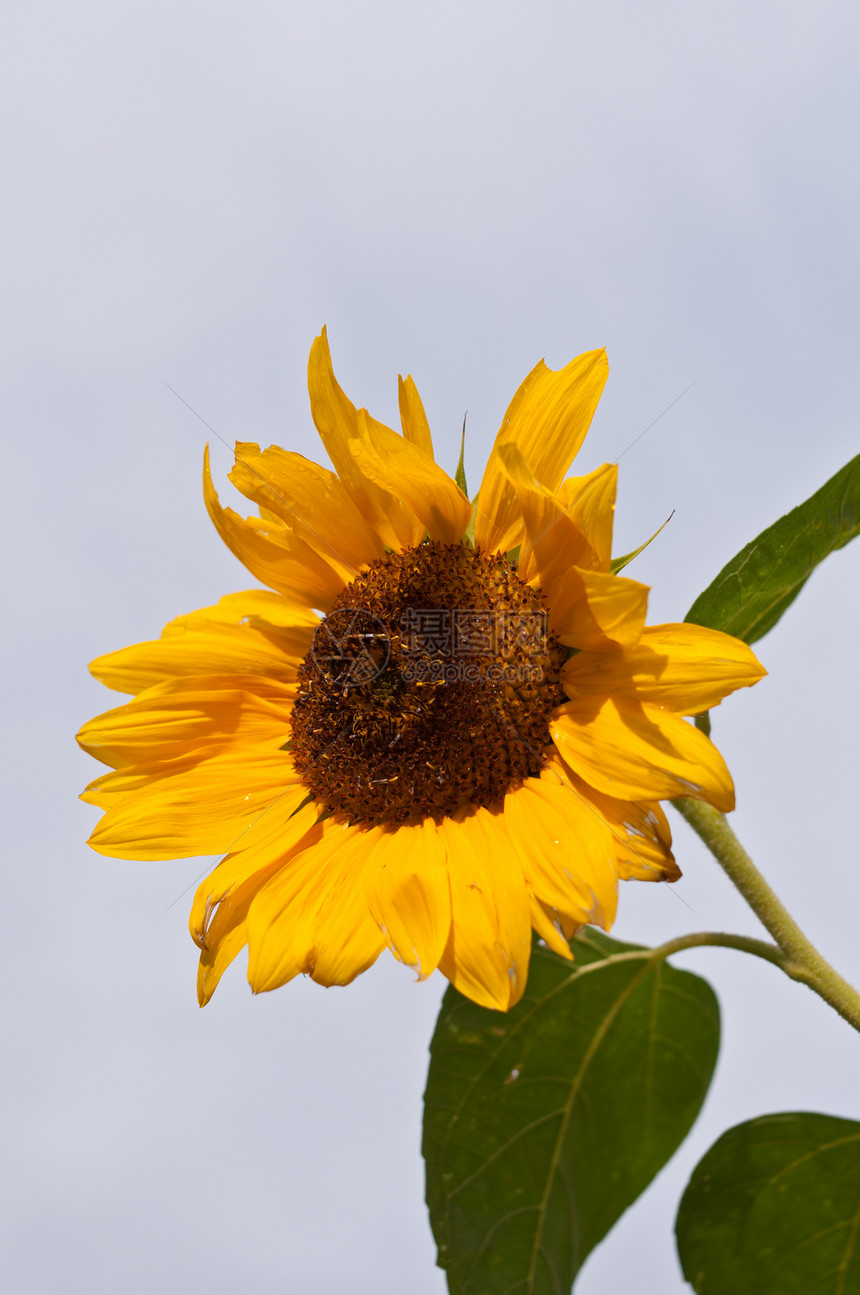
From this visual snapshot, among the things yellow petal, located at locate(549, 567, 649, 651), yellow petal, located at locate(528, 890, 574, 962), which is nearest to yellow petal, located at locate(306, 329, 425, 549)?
yellow petal, located at locate(549, 567, 649, 651)

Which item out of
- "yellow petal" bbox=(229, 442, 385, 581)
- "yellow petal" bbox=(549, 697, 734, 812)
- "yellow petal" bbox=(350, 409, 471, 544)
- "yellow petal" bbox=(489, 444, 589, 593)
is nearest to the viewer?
"yellow petal" bbox=(549, 697, 734, 812)

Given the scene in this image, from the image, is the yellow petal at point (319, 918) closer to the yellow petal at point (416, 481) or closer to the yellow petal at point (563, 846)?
the yellow petal at point (563, 846)

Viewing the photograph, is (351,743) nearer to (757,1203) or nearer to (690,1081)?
(690,1081)

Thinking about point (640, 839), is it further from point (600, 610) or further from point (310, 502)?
point (310, 502)

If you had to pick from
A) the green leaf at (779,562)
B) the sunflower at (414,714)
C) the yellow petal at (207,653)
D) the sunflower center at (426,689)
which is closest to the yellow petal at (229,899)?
the sunflower at (414,714)

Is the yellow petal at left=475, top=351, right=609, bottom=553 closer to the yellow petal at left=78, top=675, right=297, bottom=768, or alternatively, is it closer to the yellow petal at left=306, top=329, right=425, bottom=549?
the yellow petal at left=306, top=329, right=425, bottom=549

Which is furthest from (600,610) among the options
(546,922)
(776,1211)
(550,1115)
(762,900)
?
(776,1211)

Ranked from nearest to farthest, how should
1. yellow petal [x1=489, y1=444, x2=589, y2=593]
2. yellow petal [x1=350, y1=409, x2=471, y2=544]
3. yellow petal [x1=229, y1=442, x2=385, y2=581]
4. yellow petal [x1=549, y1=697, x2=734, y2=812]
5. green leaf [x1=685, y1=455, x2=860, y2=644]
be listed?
yellow petal [x1=549, y1=697, x2=734, y2=812] → yellow petal [x1=489, y1=444, x2=589, y2=593] → green leaf [x1=685, y1=455, x2=860, y2=644] → yellow petal [x1=350, y1=409, x2=471, y2=544] → yellow petal [x1=229, y1=442, x2=385, y2=581]
